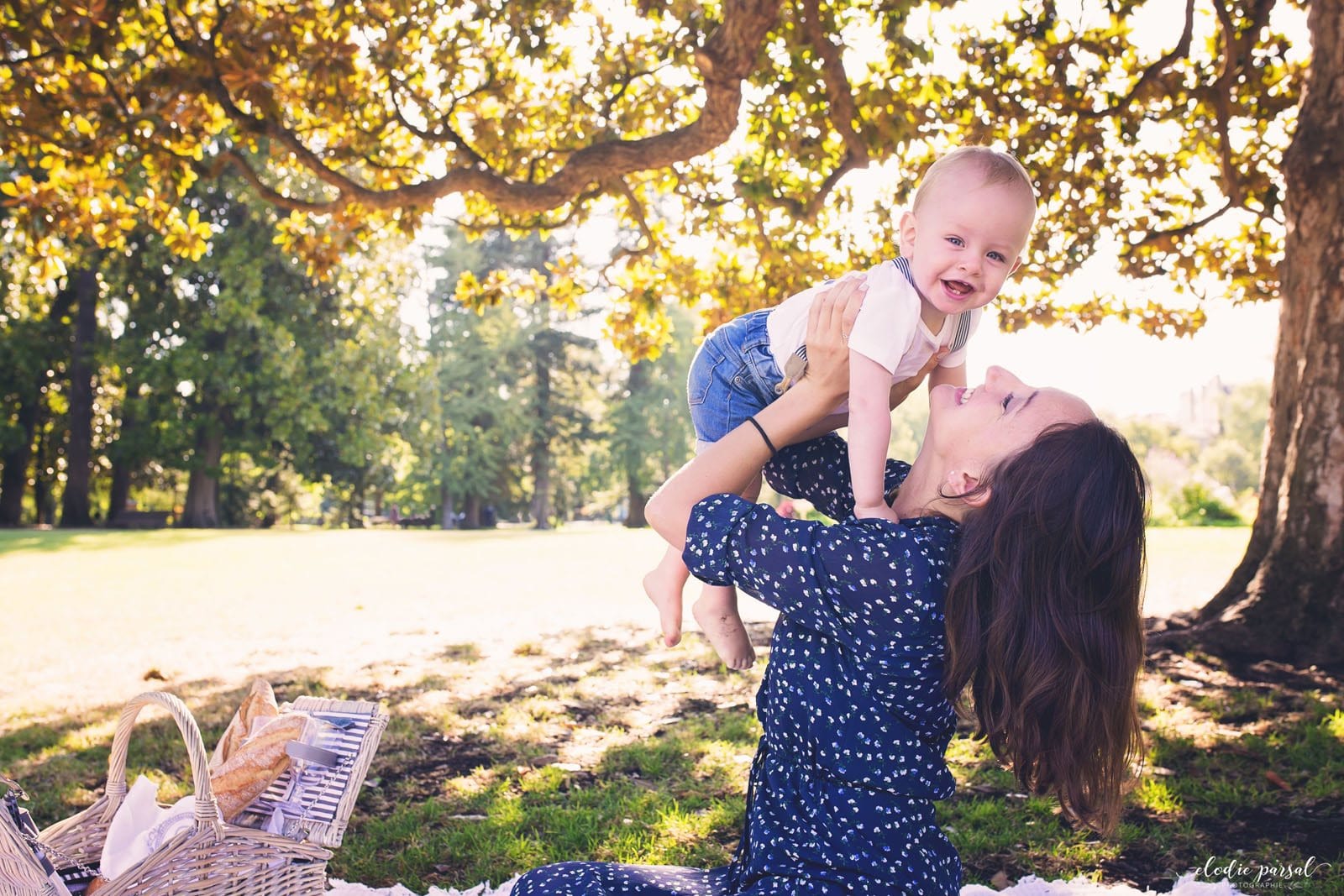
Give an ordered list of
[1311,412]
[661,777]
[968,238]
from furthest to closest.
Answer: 1. [1311,412]
2. [661,777]
3. [968,238]

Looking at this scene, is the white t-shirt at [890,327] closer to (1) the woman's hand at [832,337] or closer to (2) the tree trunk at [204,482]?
(1) the woman's hand at [832,337]

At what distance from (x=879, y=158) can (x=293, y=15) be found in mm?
4452

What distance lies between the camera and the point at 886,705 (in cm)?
215

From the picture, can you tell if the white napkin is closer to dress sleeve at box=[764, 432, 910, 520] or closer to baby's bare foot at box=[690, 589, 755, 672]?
baby's bare foot at box=[690, 589, 755, 672]

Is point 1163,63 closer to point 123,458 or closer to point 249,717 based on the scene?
point 249,717

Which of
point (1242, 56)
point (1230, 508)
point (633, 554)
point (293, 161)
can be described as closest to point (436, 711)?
point (293, 161)

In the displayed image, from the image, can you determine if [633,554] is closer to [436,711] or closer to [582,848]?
[436,711]

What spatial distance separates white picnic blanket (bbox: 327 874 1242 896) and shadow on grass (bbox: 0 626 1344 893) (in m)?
0.15

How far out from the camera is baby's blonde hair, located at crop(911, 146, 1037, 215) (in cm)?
273

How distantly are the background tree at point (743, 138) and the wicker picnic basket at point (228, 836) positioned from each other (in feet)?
14.5

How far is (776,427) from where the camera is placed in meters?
2.50

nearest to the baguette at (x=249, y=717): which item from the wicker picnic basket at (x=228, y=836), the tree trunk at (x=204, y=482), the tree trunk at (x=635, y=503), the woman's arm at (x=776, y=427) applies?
the wicker picnic basket at (x=228, y=836)

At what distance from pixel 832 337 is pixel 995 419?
0.56m

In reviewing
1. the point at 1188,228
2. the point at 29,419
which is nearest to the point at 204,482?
the point at 29,419
